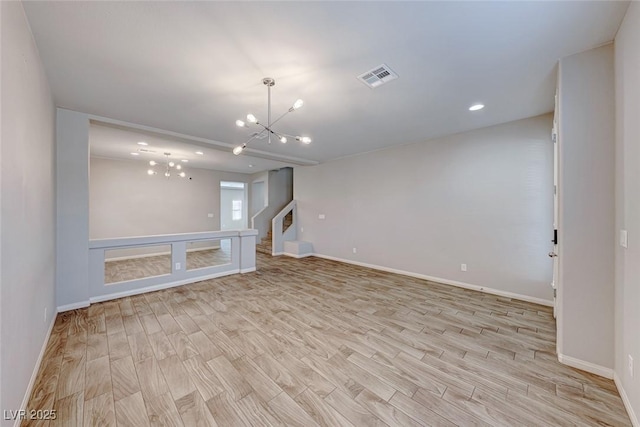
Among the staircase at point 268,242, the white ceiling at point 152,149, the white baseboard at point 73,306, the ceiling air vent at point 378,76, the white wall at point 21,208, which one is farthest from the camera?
the staircase at point 268,242

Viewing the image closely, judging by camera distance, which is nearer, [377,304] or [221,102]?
[221,102]

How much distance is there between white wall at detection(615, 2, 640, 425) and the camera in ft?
4.83

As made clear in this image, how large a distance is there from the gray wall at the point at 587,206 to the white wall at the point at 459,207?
1613 millimetres

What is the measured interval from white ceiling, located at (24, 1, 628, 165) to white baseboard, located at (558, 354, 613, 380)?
265 centimetres

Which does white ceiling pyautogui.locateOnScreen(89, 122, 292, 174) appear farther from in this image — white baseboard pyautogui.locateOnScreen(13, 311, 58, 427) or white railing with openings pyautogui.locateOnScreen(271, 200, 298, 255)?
white baseboard pyautogui.locateOnScreen(13, 311, 58, 427)

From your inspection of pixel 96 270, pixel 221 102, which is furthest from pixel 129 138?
pixel 221 102

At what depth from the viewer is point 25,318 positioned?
1.68 metres

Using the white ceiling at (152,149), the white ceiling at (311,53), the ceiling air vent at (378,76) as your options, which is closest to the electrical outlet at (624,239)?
the white ceiling at (311,53)

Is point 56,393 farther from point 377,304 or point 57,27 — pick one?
point 377,304

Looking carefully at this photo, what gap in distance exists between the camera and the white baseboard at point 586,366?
1894mm

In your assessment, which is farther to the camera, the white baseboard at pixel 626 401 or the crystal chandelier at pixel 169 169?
the crystal chandelier at pixel 169 169

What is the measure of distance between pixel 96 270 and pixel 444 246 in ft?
18.4

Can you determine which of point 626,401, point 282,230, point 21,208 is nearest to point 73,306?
point 21,208

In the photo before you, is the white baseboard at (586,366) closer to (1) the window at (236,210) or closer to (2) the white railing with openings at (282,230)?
(2) the white railing with openings at (282,230)
